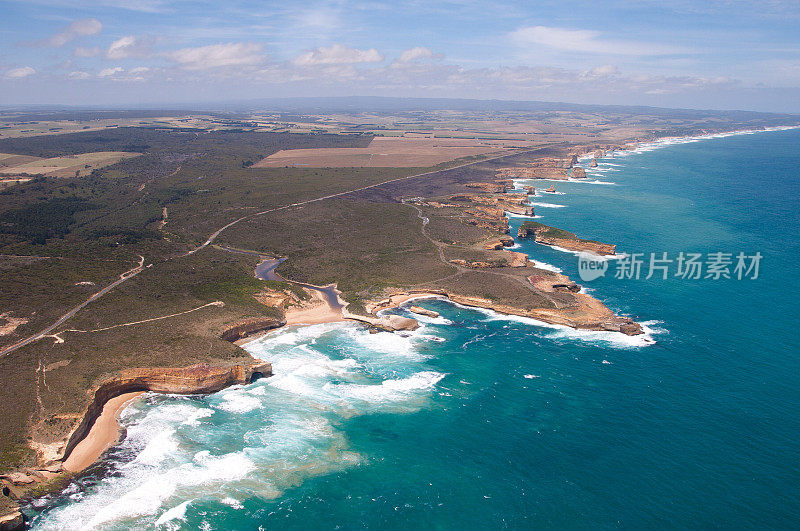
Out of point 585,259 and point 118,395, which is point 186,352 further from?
point 585,259

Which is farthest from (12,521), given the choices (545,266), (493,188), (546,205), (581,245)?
(493,188)

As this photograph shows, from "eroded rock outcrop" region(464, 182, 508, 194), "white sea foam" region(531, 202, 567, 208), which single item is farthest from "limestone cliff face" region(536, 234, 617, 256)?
"eroded rock outcrop" region(464, 182, 508, 194)

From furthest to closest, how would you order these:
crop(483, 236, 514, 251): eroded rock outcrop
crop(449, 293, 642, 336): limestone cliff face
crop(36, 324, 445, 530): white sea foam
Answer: crop(483, 236, 514, 251): eroded rock outcrop < crop(449, 293, 642, 336): limestone cliff face < crop(36, 324, 445, 530): white sea foam

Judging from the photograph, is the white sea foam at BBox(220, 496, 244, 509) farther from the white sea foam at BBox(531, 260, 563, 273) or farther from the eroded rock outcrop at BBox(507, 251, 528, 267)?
the white sea foam at BBox(531, 260, 563, 273)

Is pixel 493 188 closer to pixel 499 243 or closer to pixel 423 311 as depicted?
pixel 499 243

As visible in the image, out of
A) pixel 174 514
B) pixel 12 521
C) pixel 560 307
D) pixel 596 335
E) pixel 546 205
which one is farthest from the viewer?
pixel 546 205

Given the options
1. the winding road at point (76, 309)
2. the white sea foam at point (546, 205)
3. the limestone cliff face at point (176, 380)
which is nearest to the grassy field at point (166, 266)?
the winding road at point (76, 309)
